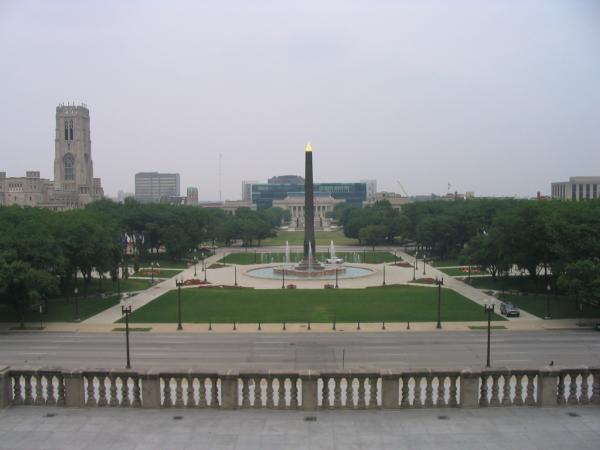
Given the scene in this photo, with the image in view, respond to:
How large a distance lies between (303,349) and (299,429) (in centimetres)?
2454

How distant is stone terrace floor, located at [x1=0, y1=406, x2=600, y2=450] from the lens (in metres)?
11.9

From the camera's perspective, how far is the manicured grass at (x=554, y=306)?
160ft

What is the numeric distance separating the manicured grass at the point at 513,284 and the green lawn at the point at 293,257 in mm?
30422

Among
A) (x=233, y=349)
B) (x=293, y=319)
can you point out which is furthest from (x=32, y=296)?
(x=293, y=319)

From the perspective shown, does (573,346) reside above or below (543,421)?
below

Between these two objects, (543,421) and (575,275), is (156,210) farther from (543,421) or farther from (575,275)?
(543,421)

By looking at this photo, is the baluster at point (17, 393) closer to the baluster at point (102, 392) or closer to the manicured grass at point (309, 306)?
the baluster at point (102, 392)

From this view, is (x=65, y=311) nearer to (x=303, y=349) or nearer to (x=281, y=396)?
(x=303, y=349)

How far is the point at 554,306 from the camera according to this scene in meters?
52.7

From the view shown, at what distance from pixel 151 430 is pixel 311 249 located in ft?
242

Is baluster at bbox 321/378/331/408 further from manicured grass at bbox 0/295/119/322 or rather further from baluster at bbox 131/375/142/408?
manicured grass at bbox 0/295/119/322

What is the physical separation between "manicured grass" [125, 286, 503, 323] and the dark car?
117 centimetres

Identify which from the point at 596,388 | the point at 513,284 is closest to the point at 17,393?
the point at 596,388

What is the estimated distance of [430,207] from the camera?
13438cm
